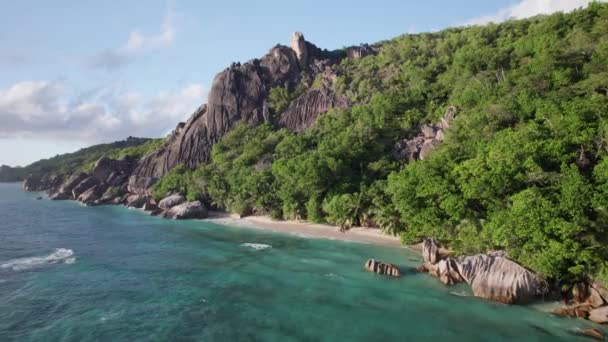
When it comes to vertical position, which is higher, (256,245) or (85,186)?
(85,186)

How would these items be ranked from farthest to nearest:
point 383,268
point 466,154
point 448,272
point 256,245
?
1. point 256,245
2. point 466,154
3. point 383,268
4. point 448,272

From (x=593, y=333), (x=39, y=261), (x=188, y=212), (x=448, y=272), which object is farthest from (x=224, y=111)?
(x=593, y=333)

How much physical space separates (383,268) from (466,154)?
1541 cm

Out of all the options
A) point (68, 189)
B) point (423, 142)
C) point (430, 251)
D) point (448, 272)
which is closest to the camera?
point (448, 272)

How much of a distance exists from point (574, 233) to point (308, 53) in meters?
97.7

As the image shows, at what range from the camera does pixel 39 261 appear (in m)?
39.1

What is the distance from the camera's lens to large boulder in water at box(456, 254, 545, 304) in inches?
1045

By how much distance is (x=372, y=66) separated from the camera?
338 ft

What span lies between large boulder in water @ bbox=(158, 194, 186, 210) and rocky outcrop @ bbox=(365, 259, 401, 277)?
5224 centimetres

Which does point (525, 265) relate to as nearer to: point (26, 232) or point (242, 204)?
point (242, 204)

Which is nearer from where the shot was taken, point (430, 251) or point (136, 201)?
point (430, 251)

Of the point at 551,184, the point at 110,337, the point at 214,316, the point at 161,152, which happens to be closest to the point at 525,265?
the point at 551,184

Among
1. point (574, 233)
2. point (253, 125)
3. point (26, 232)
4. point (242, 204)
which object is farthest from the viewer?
point (253, 125)

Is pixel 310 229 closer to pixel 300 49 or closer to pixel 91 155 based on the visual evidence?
pixel 300 49
